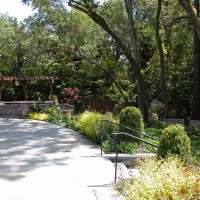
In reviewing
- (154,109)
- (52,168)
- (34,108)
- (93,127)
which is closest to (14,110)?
(34,108)

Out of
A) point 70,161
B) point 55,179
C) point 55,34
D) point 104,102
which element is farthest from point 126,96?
point 55,179

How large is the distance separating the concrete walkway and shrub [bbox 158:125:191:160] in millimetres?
1065

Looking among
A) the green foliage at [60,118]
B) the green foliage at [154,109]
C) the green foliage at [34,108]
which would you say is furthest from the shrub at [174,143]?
the green foliage at [34,108]

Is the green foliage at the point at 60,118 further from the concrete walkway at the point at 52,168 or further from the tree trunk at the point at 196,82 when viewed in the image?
the tree trunk at the point at 196,82

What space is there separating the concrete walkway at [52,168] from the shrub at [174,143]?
1065mm

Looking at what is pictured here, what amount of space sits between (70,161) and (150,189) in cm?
445

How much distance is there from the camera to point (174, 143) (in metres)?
6.40

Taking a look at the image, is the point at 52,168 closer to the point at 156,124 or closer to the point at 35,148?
the point at 35,148

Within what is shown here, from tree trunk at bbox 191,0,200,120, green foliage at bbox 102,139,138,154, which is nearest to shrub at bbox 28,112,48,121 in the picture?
green foliage at bbox 102,139,138,154

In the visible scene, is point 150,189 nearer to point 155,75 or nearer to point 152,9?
point 152,9

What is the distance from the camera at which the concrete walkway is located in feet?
16.9

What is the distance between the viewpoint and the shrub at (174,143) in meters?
6.39

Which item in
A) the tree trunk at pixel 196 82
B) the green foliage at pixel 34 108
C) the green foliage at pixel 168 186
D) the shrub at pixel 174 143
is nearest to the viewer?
the green foliage at pixel 168 186

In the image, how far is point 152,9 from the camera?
19.7 meters
